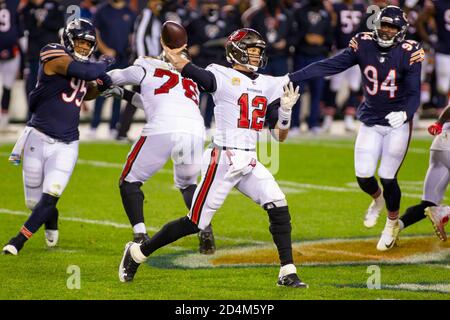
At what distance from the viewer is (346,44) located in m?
15.6

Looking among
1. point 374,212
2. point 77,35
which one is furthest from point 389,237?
point 77,35

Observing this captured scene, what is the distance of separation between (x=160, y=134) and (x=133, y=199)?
1.70 ft

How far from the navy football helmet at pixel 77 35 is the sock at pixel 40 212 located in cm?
105

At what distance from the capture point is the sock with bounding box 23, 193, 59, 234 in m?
7.94

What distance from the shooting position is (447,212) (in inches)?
330

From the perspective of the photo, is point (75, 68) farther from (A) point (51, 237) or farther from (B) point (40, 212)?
(A) point (51, 237)

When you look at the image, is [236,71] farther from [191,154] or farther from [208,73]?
[191,154]

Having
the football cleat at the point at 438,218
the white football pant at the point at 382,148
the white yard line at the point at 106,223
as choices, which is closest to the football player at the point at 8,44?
the white yard line at the point at 106,223

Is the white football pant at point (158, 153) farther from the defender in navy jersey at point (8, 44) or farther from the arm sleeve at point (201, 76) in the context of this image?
the defender in navy jersey at point (8, 44)

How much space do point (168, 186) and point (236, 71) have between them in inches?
189

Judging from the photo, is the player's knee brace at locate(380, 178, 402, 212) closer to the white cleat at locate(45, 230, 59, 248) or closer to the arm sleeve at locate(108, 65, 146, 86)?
the arm sleeve at locate(108, 65, 146, 86)

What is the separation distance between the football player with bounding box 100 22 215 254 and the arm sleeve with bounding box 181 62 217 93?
1.19 m

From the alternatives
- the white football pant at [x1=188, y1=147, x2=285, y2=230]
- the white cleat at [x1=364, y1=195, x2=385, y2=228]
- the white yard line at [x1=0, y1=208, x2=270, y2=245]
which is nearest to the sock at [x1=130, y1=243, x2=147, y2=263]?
the white football pant at [x1=188, y1=147, x2=285, y2=230]

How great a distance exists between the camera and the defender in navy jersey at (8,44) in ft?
47.9
